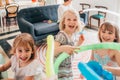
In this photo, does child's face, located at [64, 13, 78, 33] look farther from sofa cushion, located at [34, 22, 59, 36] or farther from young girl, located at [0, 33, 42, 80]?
sofa cushion, located at [34, 22, 59, 36]

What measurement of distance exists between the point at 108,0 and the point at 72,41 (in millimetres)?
4633

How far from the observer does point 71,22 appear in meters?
2.17

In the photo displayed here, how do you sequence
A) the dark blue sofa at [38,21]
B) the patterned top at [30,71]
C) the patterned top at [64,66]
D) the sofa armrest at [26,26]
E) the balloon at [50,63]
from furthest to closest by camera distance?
the dark blue sofa at [38,21] < the sofa armrest at [26,26] < the patterned top at [64,66] < the patterned top at [30,71] < the balloon at [50,63]

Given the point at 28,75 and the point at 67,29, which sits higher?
the point at 67,29

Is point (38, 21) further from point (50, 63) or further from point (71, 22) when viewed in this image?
point (50, 63)

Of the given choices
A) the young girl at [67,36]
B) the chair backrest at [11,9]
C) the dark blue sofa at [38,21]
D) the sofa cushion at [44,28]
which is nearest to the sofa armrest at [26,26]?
the dark blue sofa at [38,21]

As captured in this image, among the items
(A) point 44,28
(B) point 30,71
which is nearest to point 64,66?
(B) point 30,71

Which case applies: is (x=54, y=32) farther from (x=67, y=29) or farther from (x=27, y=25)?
(x=67, y=29)

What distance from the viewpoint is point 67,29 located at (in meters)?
2.13

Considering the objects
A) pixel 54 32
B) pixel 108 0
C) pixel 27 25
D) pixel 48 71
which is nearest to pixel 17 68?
pixel 48 71

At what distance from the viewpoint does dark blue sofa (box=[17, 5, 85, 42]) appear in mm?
5081

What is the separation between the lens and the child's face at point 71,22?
→ 7.03 feet

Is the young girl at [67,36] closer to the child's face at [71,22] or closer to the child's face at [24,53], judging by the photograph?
the child's face at [71,22]

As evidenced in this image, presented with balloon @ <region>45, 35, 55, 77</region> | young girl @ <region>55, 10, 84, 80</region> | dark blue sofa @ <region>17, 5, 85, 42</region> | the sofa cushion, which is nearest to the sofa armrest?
dark blue sofa @ <region>17, 5, 85, 42</region>
